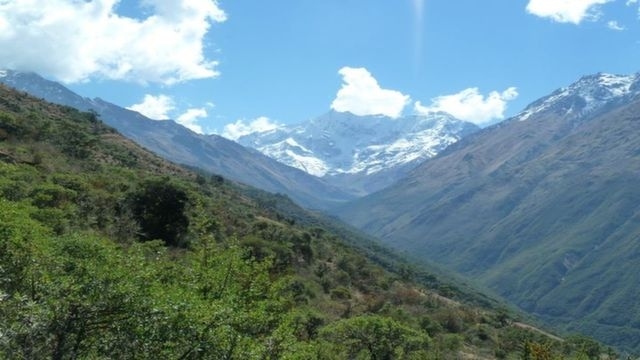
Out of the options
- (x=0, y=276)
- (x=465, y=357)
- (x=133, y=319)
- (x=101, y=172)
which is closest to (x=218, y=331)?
(x=133, y=319)

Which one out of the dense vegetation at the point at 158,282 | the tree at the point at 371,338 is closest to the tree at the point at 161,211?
the dense vegetation at the point at 158,282

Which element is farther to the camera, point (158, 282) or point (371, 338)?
point (371, 338)

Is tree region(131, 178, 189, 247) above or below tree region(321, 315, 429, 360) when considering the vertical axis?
above

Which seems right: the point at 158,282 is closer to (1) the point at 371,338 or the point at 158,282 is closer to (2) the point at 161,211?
(1) the point at 371,338

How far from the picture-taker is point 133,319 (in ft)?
83.7

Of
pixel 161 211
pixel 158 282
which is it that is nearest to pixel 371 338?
pixel 158 282

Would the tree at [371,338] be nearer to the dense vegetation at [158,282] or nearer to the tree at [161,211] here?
the dense vegetation at [158,282]

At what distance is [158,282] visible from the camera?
104 ft

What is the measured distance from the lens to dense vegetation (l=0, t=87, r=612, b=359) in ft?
83.6

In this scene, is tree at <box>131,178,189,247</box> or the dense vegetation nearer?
the dense vegetation

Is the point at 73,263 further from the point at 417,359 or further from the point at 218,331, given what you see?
the point at 417,359

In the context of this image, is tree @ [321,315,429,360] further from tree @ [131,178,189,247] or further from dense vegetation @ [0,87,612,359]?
tree @ [131,178,189,247]

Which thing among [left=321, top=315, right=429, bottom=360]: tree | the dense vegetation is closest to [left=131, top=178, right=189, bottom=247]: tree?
the dense vegetation

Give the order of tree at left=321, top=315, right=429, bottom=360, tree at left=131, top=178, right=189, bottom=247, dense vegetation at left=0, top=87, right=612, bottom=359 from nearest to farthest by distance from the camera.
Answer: dense vegetation at left=0, top=87, right=612, bottom=359
tree at left=321, top=315, right=429, bottom=360
tree at left=131, top=178, right=189, bottom=247
